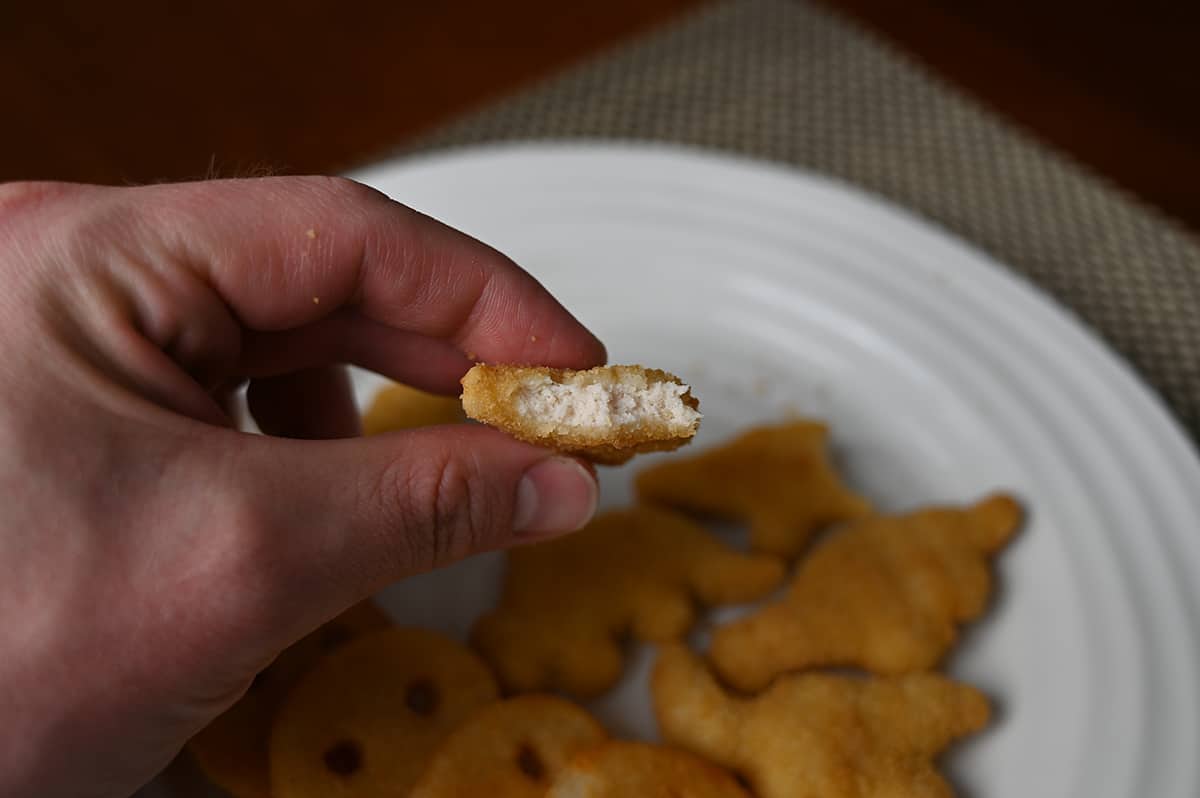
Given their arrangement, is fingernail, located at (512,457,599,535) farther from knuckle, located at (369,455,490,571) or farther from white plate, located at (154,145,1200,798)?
white plate, located at (154,145,1200,798)

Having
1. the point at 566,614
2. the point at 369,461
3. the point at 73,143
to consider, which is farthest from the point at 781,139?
the point at 73,143

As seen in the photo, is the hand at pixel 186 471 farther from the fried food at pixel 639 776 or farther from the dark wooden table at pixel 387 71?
the dark wooden table at pixel 387 71

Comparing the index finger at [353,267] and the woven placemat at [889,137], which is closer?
the index finger at [353,267]

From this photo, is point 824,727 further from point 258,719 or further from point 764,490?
point 258,719

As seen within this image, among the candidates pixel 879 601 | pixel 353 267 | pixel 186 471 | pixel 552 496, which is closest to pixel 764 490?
pixel 879 601

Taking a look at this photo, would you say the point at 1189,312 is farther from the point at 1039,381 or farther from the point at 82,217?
the point at 82,217

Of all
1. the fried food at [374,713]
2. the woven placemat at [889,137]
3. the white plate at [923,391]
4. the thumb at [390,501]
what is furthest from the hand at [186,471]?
the woven placemat at [889,137]

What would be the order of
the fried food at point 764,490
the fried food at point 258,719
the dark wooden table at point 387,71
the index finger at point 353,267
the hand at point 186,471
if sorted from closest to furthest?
the hand at point 186,471
the index finger at point 353,267
the fried food at point 258,719
the fried food at point 764,490
the dark wooden table at point 387,71
